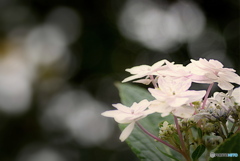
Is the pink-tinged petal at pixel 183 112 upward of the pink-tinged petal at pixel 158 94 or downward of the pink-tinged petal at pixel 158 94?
downward

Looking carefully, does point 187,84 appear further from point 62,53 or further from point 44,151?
point 62,53

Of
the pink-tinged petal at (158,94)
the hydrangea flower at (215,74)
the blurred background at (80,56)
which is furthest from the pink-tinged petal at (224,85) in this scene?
the blurred background at (80,56)

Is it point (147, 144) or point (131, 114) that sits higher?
point (131, 114)

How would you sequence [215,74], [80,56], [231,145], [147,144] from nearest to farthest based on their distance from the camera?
[231,145]
[215,74]
[147,144]
[80,56]

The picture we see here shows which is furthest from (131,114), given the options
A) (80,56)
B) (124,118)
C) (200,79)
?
(80,56)

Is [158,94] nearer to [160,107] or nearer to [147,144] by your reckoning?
[160,107]

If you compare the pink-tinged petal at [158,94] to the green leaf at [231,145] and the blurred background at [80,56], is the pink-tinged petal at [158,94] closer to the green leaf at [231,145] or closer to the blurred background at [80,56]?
the green leaf at [231,145]

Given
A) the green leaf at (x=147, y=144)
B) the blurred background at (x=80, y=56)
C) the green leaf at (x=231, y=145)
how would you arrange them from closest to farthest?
1. the green leaf at (x=231, y=145)
2. the green leaf at (x=147, y=144)
3. the blurred background at (x=80, y=56)

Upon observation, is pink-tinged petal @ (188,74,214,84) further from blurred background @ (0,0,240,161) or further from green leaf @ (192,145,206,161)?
blurred background @ (0,0,240,161)

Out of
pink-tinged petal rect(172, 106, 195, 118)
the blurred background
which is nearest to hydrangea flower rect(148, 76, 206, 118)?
pink-tinged petal rect(172, 106, 195, 118)
